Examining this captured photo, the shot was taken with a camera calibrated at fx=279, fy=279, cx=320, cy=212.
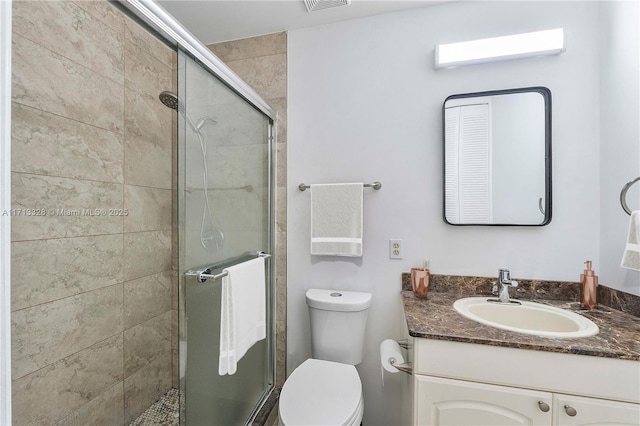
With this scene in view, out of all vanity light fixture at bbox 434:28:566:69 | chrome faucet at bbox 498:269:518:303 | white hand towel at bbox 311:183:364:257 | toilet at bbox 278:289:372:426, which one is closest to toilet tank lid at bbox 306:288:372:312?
toilet at bbox 278:289:372:426

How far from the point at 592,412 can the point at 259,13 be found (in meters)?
2.21

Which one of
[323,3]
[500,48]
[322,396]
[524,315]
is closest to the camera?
[322,396]

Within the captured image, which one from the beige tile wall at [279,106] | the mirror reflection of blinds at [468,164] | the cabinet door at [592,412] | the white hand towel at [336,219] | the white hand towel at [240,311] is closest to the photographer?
the cabinet door at [592,412]

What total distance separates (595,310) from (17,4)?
104 inches

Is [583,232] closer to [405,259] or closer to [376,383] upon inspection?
[405,259]

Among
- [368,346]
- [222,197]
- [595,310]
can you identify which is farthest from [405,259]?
[222,197]

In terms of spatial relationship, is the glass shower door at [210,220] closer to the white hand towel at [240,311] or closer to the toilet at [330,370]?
the white hand towel at [240,311]

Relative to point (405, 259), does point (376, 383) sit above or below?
below

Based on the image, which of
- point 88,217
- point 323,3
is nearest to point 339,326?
point 88,217

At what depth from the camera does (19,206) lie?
1.04 m

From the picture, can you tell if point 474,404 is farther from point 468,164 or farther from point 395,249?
point 468,164

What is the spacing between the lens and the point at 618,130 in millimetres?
1209

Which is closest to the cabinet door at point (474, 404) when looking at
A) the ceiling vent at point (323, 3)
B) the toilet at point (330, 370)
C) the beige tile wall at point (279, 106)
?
the toilet at point (330, 370)

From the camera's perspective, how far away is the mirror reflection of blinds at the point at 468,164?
4.62 ft
